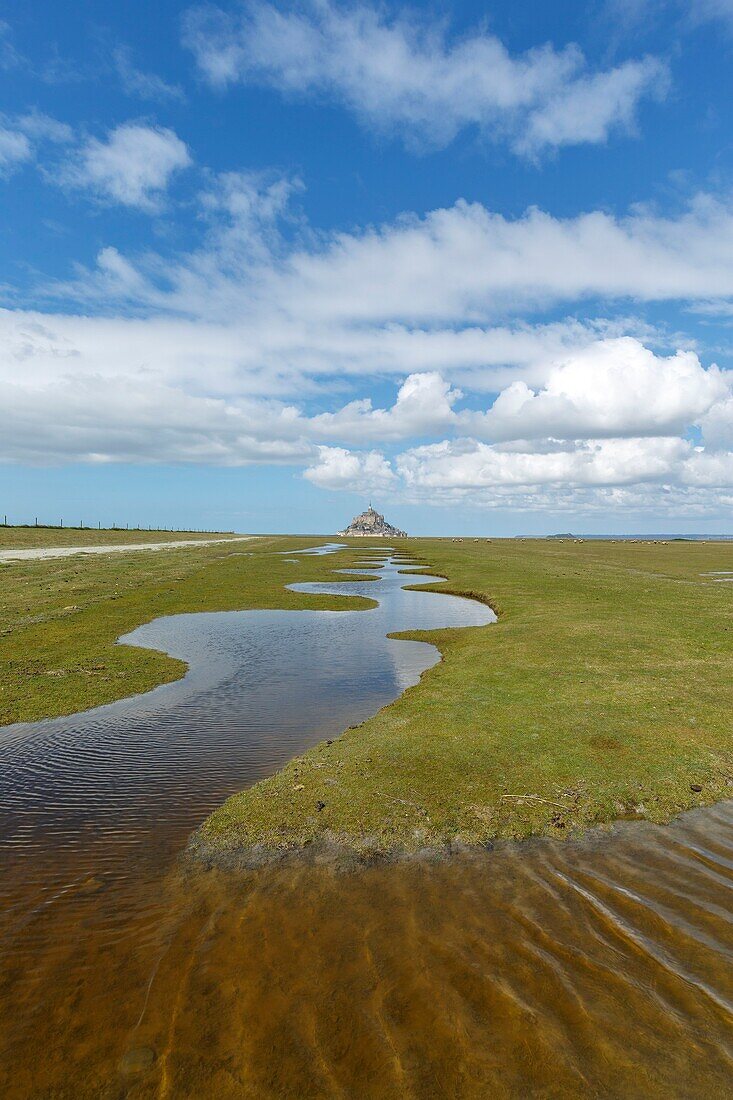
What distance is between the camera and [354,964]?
809cm

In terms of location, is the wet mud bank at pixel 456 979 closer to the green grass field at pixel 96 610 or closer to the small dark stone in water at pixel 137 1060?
the small dark stone in water at pixel 137 1060

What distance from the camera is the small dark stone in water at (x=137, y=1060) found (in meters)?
6.59

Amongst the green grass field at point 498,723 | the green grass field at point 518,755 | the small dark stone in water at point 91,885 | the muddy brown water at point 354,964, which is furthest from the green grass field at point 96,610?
the green grass field at point 518,755

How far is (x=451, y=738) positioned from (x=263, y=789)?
5.78m

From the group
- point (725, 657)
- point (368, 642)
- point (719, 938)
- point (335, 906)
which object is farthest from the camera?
point (368, 642)

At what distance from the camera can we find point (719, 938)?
8.50 m

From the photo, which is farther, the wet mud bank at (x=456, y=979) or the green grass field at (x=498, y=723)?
the green grass field at (x=498, y=723)

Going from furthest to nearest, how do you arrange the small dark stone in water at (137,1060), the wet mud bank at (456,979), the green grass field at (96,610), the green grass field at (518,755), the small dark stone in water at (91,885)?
the green grass field at (96,610)
the green grass field at (518,755)
the small dark stone in water at (91,885)
the small dark stone in water at (137,1060)
the wet mud bank at (456,979)

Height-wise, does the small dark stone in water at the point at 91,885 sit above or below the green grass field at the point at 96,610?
below

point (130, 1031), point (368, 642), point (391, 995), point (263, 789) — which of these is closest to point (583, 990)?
point (391, 995)

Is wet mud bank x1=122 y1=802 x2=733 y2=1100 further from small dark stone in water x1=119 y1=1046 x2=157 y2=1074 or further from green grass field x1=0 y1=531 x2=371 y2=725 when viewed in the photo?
green grass field x1=0 y1=531 x2=371 y2=725

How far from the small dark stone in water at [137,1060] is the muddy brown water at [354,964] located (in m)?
0.04

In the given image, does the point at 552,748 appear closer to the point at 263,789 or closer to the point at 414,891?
the point at 414,891

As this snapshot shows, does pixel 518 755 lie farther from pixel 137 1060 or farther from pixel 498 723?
pixel 137 1060
